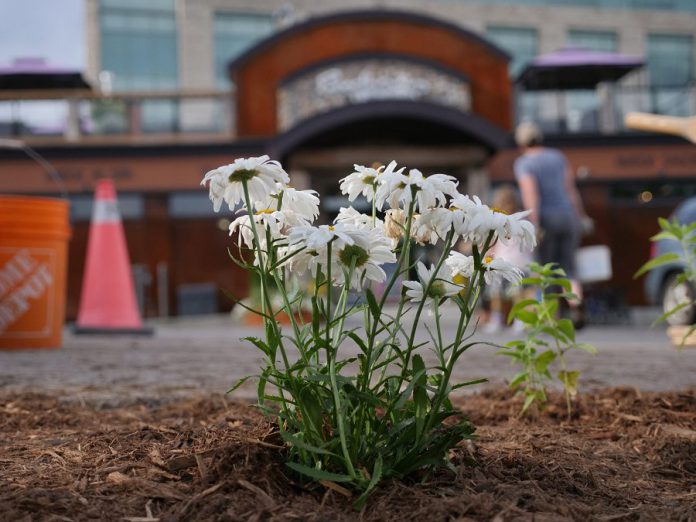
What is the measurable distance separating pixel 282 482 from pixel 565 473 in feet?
2.59

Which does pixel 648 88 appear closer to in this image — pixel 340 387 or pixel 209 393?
pixel 209 393

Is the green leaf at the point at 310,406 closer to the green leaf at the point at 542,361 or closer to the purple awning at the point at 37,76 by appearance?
the green leaf at the point at 542,361

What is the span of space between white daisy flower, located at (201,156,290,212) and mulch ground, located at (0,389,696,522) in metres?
0.55

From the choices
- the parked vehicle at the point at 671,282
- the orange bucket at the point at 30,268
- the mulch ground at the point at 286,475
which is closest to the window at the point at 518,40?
the parked vehicle at the point at 671,282

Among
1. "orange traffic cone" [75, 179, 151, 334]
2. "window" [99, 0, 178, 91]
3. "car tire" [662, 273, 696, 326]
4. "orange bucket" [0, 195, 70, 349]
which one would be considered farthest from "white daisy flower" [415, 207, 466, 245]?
"window" [99, 0, 178, 91]

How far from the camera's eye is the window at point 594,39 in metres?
41.7

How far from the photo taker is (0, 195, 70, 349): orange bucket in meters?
6.25

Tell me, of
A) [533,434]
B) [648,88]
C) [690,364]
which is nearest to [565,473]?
[533,434]

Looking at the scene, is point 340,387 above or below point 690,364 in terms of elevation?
above

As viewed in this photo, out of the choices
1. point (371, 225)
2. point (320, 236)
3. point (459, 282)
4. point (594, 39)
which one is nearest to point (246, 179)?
point (320, 236)

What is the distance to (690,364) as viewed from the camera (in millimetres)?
5371

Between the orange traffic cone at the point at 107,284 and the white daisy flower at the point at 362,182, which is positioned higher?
the white daisy flower at the point at 362,182

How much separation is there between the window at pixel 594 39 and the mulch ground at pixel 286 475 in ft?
138

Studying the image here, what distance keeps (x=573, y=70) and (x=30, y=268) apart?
1777 cm
